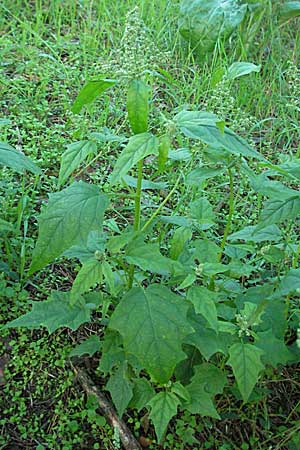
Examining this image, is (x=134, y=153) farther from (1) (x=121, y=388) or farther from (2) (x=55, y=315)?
(1) (x=121, y=388)

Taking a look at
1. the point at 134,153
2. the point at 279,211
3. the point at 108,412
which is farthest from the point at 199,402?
the point at 134,153

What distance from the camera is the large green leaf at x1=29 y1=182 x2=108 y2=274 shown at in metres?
1.68

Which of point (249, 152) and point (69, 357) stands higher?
point (249, 152)

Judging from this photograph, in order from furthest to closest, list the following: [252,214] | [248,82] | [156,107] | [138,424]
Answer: [248,82] → [156,107] → [252,214] → [138,424]

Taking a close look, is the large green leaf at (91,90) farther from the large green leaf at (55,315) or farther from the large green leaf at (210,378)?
the large green leaf at (210,378)

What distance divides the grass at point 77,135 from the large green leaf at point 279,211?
289 millimetres

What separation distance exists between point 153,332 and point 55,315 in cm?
40

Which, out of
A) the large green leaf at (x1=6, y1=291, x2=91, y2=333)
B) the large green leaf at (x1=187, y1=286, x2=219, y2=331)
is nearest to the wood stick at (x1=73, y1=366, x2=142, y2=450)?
the large green leaf at (x1=6, y1=291, x2=91, y2=333)

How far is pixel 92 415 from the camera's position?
2.21m

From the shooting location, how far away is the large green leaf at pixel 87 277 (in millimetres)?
1733

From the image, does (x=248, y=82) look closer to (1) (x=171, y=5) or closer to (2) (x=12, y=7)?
(1) (x=171, y=5)

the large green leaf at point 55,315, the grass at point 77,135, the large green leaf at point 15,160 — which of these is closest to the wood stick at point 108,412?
the grass at point 77,135

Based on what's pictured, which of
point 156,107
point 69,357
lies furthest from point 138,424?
point 156,107

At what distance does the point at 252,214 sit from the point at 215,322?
1.18 meters
